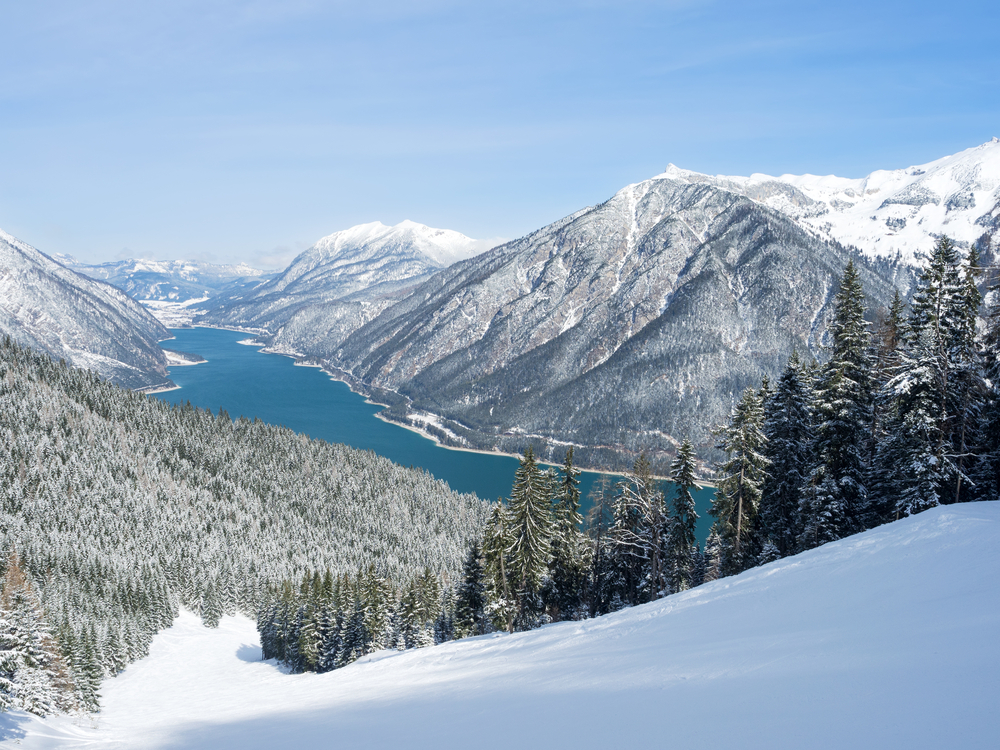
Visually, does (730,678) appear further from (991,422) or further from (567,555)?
(567,555)

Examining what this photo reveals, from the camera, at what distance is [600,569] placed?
51.2 m

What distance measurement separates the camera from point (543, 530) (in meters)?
43.9

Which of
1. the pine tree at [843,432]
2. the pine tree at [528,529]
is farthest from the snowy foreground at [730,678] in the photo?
the pine tree at [528,529]

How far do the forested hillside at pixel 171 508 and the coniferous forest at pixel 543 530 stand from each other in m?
0.72

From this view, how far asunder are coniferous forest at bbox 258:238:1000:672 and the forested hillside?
150 ft

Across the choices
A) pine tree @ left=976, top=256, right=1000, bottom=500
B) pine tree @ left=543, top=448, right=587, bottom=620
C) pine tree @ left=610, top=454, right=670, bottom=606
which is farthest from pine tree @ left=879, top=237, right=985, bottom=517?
pine tree @ left=543, top=448, right=587, bottom=620

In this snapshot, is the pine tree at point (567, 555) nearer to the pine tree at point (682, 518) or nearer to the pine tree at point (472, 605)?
the pine tree at point (682, 518)

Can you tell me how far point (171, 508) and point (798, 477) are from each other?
498ft

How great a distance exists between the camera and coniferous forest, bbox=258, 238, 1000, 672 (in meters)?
32.2

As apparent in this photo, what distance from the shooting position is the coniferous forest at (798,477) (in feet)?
106

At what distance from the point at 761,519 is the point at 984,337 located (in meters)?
18.1

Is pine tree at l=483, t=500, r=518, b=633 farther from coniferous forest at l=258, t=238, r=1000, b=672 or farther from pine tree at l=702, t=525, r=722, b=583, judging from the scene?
pine tree at l=702, t=525, r=722, b=583

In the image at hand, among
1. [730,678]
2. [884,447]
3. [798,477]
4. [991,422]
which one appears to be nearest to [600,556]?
[798,477]

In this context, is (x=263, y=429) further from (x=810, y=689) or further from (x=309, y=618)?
(x=810, y=689)
